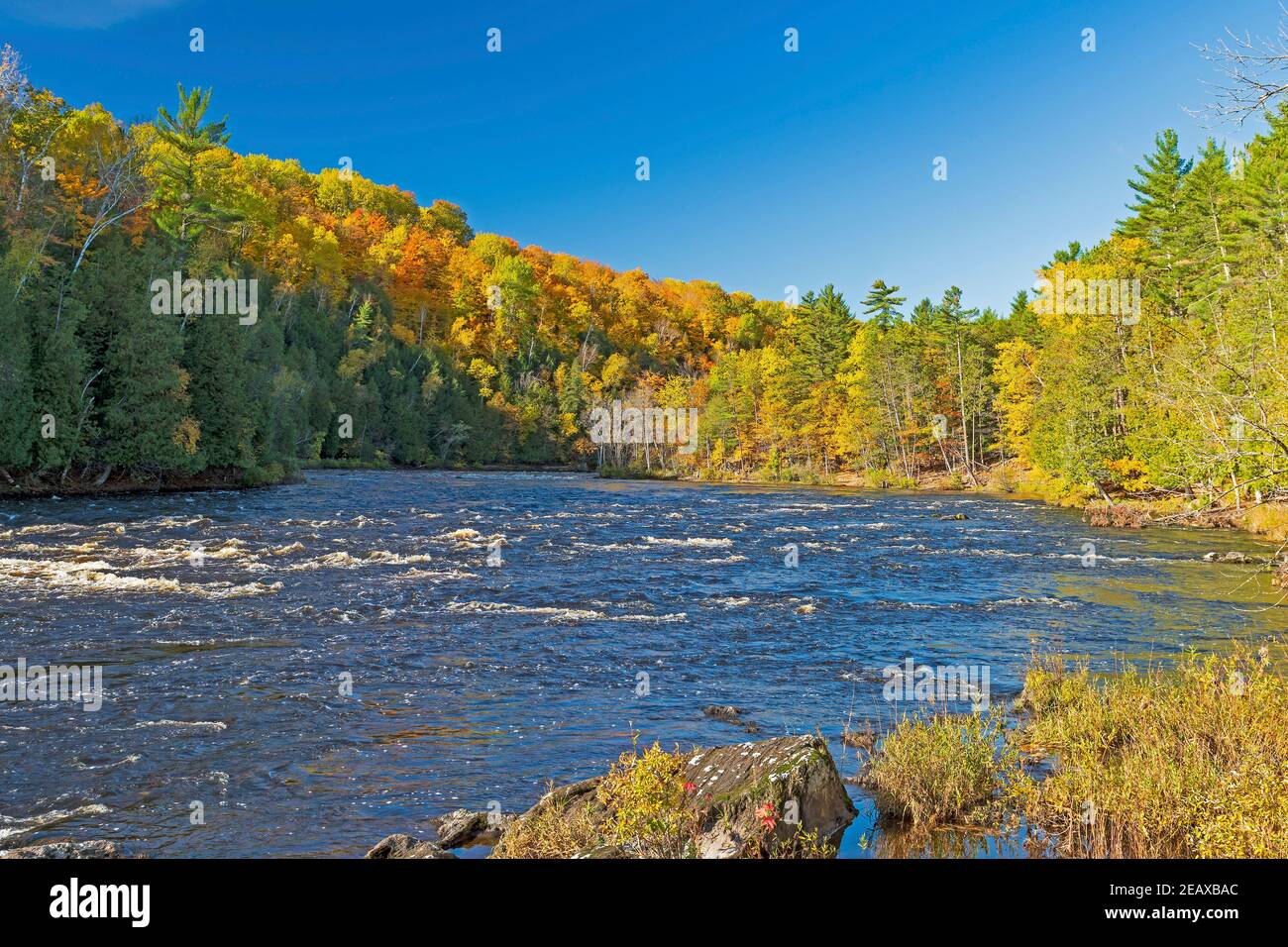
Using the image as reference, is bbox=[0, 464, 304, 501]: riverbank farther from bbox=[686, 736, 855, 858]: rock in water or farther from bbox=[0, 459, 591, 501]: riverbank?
bbox=[686, 736, 855, 858]: rock in water

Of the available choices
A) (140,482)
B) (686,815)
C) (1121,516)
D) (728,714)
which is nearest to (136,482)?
(140,482)

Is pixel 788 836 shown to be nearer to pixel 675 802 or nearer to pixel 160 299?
pixel 675 802

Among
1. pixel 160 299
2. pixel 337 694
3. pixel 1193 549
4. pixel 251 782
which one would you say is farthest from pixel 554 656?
pixel 160 299

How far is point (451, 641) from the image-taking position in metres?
16.7

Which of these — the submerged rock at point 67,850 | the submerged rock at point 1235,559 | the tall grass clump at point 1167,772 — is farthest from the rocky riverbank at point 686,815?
the submerged rock at point 1235,559

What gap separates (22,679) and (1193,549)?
3467 cm

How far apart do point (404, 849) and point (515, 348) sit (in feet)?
424

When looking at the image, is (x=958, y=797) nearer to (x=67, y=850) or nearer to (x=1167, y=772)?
(x=1167, y=772)

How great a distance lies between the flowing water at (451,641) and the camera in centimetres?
937

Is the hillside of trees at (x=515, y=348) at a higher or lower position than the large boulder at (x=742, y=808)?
higher

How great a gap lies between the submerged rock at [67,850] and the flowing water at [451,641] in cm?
32

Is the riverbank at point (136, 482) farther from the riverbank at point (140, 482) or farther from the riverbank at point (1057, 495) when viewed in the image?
the riverbank at point (1057, 495)

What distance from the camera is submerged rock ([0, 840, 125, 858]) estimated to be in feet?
23.9

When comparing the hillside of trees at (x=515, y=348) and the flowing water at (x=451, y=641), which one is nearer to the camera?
the flowing water at (x=451, y=641)
